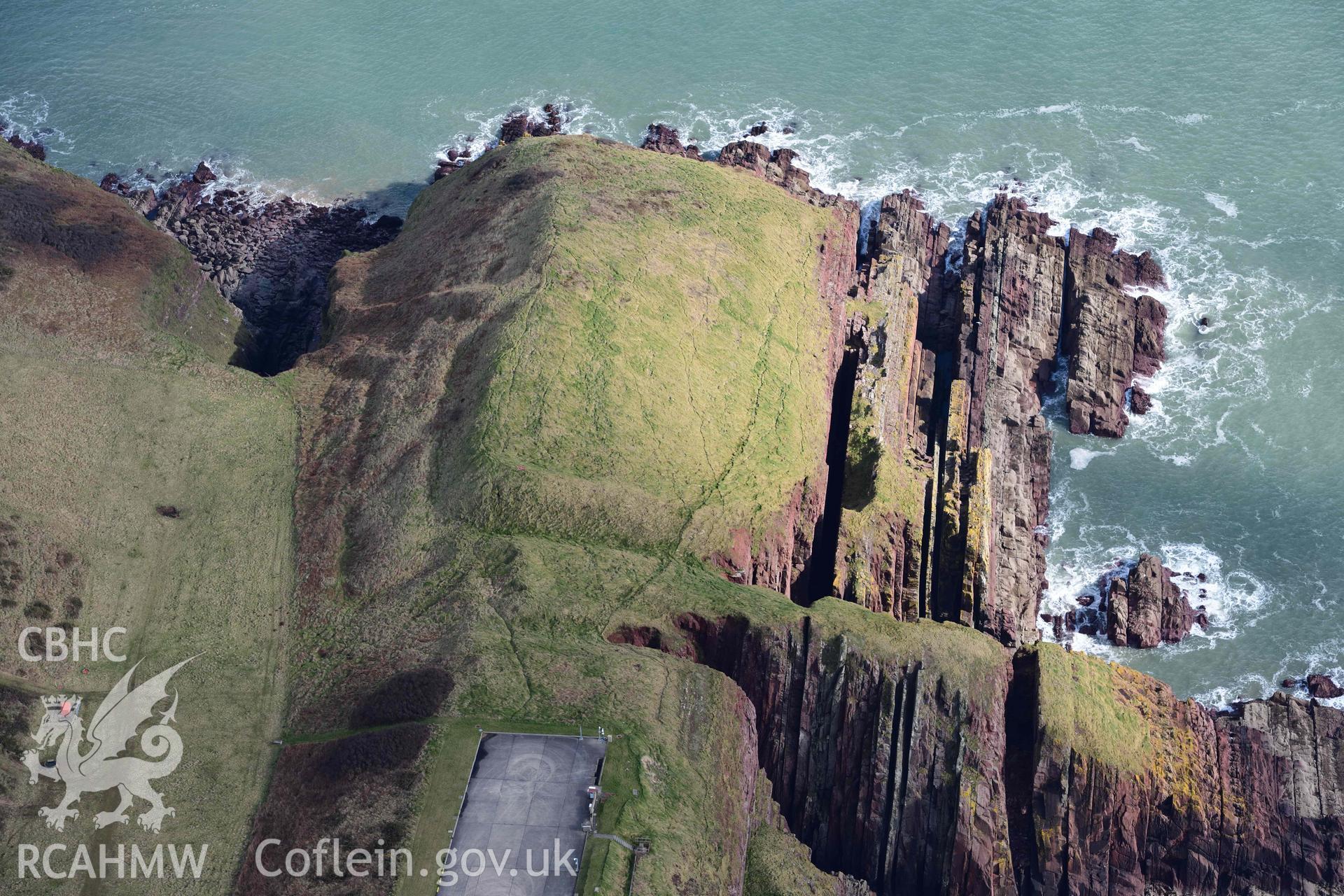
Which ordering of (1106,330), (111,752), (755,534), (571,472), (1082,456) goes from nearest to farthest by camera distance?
(111,752) < (755,534) < (571,472) < (1082,456) < (1106,330)

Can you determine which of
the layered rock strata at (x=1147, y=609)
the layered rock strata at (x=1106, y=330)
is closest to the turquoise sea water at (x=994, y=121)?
the layered rock strata at (x=1106, y=330)

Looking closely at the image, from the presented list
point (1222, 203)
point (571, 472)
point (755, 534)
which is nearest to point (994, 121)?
point (1222, 203)

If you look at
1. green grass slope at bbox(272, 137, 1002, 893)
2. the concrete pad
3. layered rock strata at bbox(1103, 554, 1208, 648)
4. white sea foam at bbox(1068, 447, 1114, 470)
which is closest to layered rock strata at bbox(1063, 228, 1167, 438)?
white sea foam at bbox(1068, 447, 1114, 470)

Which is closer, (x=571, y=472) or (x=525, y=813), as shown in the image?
(x=525, y=813)

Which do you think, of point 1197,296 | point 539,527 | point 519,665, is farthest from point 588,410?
point 1197,296

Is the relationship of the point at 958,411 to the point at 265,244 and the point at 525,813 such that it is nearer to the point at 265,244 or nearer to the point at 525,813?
the point at 525,813

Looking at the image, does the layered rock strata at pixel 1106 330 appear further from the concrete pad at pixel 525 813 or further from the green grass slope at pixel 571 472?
the concrete pad at pixel 525 813

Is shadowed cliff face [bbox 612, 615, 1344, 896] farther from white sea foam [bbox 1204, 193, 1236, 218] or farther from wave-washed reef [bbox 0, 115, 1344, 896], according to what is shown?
white sea foam [bbox 1204, 193, 1236, 218]
